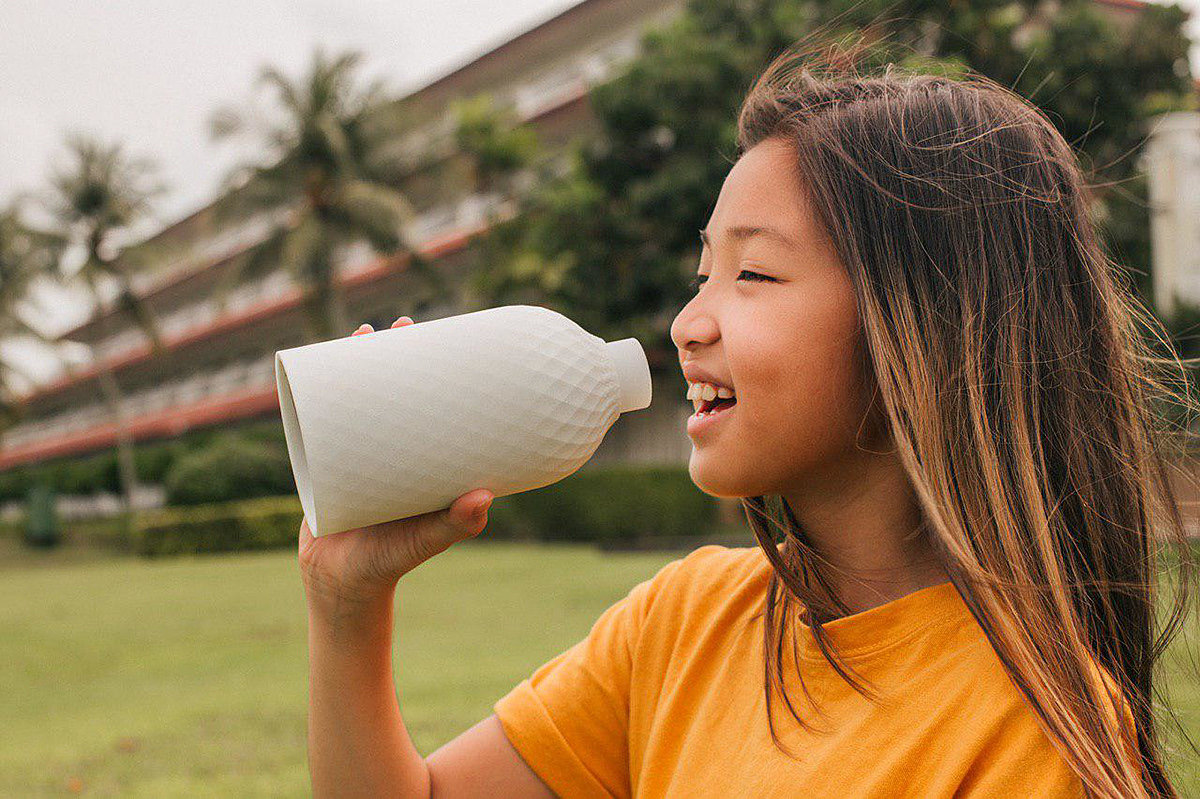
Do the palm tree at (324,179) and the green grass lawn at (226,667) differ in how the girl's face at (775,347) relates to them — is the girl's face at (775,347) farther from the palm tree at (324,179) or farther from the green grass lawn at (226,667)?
the palm tree at (324,179)

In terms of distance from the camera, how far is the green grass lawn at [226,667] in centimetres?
421

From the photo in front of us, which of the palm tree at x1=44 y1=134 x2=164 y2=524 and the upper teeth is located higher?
the palm tree at x1=44 y1=134 x2=164 y2=524

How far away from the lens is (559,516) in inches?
702

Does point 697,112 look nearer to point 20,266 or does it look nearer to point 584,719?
point 584,719

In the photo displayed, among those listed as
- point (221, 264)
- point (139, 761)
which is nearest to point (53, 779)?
point (139, 761)

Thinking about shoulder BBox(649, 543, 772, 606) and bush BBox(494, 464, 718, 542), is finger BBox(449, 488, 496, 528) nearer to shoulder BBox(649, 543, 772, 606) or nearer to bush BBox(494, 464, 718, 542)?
shoulder BBox(649, 543, 772, 606)

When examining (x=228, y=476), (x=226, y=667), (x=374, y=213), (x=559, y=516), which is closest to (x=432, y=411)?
(x=226, y=667)

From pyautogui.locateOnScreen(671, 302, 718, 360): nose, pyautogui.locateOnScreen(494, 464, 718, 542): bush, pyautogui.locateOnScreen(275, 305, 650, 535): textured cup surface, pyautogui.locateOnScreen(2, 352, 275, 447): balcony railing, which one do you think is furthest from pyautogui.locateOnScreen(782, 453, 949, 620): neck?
pyautogui.locateOnScreen(2, 352, 275, 447): balcony railing

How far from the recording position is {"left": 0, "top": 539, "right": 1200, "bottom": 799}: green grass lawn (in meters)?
4.21

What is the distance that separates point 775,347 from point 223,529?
64.7ft

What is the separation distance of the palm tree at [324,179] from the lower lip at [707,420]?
21265 mm

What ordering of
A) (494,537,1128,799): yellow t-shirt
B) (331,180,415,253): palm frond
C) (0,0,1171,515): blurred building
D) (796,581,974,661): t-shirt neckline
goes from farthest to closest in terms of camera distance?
(331,180,415,253): palm frond → (0,0,1171,515): blurred building → (796,581,974,661): t-shirt neckline → (494,537,1128,799): yellow t-shirt

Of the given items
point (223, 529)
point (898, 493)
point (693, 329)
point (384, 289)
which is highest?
point (384, 289)

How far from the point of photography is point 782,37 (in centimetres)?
1455
